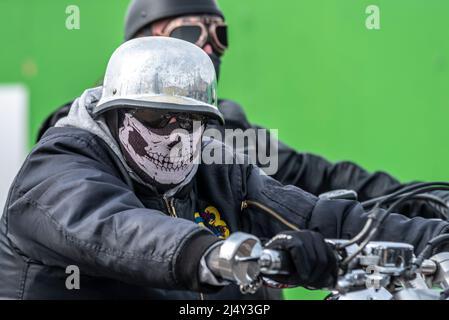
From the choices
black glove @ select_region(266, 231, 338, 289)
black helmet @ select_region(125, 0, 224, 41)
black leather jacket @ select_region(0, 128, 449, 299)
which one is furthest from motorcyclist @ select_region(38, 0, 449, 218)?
black glove @ select_region(266, 231, 338, 289)

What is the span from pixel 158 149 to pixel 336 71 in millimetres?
3845

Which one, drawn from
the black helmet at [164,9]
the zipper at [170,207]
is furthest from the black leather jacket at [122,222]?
the black helmet at [164,9]

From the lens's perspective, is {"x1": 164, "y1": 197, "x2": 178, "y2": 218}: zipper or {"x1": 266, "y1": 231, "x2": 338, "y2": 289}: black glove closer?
{"x1": 266, "y1": 231, "x2": 338, "y2": 289}: black glove

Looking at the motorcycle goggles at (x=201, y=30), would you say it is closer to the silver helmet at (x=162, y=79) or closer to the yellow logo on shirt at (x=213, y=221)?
the yellow logo on shirt at (x=213, y=221)

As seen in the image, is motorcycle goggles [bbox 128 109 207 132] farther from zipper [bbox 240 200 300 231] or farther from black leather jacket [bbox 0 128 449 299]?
zipper [bbox 240 200 300 231]

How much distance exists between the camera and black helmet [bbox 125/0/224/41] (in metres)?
5.32

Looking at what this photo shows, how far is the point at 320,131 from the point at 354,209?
3.57 m

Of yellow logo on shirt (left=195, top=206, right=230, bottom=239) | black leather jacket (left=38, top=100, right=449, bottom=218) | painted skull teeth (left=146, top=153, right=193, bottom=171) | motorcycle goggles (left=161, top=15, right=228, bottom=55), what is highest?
motorcycle goggles (left=161, top=15, right=228, bottom=55)

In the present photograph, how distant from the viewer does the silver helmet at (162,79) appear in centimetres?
293

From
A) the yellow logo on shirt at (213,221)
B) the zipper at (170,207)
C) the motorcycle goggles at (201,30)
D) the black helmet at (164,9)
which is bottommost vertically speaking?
the yellow logo on shirt at (213,221)

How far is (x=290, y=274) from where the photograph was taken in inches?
93.2

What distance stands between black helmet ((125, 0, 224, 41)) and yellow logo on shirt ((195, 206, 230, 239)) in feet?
7.07
